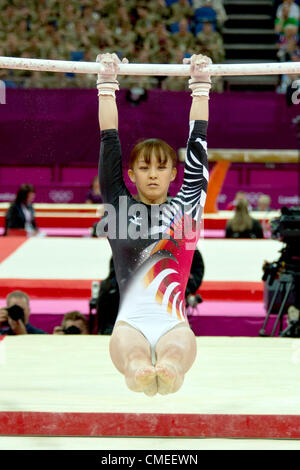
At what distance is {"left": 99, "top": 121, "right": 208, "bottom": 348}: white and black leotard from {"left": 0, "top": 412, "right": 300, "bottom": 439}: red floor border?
13.4 inches

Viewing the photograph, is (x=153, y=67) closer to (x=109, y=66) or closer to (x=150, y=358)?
(x=109, y=66)

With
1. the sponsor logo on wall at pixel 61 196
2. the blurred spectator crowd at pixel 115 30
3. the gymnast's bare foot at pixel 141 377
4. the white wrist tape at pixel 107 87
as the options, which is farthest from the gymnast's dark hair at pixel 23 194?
the gymnast's bare foot at pixel 141 377

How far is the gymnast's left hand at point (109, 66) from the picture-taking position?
7.91 feet

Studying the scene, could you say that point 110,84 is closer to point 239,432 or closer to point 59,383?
point 59,383

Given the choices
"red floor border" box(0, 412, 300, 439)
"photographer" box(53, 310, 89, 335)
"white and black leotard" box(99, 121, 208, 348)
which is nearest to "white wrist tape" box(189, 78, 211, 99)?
"white and black leotard" box(99, 121, 208, 348)

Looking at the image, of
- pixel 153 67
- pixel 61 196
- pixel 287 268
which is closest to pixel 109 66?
pixel 153 67

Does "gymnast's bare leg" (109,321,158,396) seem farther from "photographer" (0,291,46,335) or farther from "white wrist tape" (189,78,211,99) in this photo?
"photographer" (0,291,46,335)

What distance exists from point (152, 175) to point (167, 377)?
0.76 metres

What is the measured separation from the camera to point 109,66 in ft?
7.92

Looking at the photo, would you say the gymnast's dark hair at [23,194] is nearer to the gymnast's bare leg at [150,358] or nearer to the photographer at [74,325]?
the photographer at [74,325]

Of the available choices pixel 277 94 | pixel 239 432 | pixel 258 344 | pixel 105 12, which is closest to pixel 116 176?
pixel 239 432

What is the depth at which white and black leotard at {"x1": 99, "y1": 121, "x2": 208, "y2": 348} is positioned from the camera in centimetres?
234

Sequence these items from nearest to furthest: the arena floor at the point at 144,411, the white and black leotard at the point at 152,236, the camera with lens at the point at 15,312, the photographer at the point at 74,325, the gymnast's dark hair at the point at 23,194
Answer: the arena floor at the point at 144,411 < the white and black leotard at the point at 152,236 < the camera with lens at the point at 15,312 < the photographer at the point at 74,325 < the gymnast's dark hair at the point at 23,194

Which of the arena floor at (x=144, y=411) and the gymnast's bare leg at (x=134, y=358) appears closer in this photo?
the gymnast's bare leg at (x=134, y=358)
